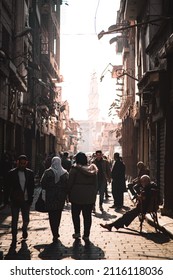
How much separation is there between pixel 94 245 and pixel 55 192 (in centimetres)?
123

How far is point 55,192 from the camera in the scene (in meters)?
8.88

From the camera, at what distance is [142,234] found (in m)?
9.85

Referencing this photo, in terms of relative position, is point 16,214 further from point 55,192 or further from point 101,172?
point 101,172

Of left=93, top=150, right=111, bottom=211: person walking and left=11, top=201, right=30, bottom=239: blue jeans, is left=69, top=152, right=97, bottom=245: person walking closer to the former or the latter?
left=11, top=201, right=30, bottom=239: blue jeans

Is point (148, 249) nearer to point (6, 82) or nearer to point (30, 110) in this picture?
point (6, 82)

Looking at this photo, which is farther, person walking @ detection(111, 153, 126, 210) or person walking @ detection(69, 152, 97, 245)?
person walking @ detection(111, 153, 126, 210)

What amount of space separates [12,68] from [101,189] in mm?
6502

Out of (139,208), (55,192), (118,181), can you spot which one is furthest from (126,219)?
(118,181)

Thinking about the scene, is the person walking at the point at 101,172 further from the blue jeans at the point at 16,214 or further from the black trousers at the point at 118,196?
the blue jeans at the point at 16,214

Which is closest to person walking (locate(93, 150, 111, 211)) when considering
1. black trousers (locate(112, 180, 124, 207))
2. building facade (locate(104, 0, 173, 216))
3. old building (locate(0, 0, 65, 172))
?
black trousers (locate(112, 180, 124, 207))

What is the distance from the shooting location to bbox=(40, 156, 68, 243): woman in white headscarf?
883 cm

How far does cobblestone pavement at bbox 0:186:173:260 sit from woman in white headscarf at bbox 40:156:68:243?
37cm

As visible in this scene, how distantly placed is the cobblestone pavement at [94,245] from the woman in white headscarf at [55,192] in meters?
0.37
